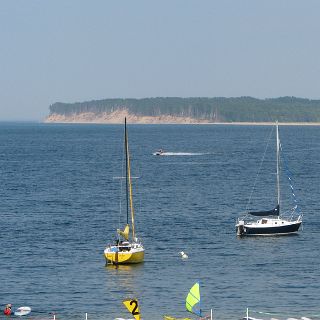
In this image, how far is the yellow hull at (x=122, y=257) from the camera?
269 ft

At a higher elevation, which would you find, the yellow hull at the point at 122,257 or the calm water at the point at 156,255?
the yellow hull at the point at 122,257

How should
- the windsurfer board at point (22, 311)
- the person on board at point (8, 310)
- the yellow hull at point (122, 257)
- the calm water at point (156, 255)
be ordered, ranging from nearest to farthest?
the person on board at point (8, 310) < the windsurfer board at point (22, 311) < the calm water at point (156, 255) < the yellow hull at point (122, 257)

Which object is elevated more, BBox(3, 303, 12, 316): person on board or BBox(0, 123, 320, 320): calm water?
BBox(3, 303, 12, 316): person on board

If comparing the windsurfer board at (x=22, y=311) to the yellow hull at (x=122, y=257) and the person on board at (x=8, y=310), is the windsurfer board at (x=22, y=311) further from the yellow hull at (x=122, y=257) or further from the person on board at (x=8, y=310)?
the yellow hull at (x=122, y=257)

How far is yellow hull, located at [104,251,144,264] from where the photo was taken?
82.0 meters

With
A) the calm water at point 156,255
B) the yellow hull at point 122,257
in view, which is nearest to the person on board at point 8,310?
the calm water at point 156,255

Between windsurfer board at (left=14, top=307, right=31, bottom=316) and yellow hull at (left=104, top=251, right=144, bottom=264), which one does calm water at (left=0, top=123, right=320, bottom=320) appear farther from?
windsurfer board at (left=14, top=307, right=31, bottom=316)

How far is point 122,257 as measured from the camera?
269 ft

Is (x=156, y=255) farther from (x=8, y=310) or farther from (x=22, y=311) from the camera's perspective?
(x=8, y=310)

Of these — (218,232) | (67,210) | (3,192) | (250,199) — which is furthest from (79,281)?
(3,192)

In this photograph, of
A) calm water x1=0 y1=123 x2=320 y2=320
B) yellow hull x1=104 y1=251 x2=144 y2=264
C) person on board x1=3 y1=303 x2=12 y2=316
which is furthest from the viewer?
yellow hull x1=104 y1=251 x2=144 y2=264

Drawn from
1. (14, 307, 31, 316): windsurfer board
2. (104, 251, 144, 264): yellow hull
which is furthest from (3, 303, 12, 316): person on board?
(104, 251, 144, 264): yellow hull

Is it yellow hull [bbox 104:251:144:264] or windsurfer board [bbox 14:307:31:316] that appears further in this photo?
yellow hull [bbox 104:251:144:264]

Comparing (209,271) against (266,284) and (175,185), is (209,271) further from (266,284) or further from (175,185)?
A: (175,185)
